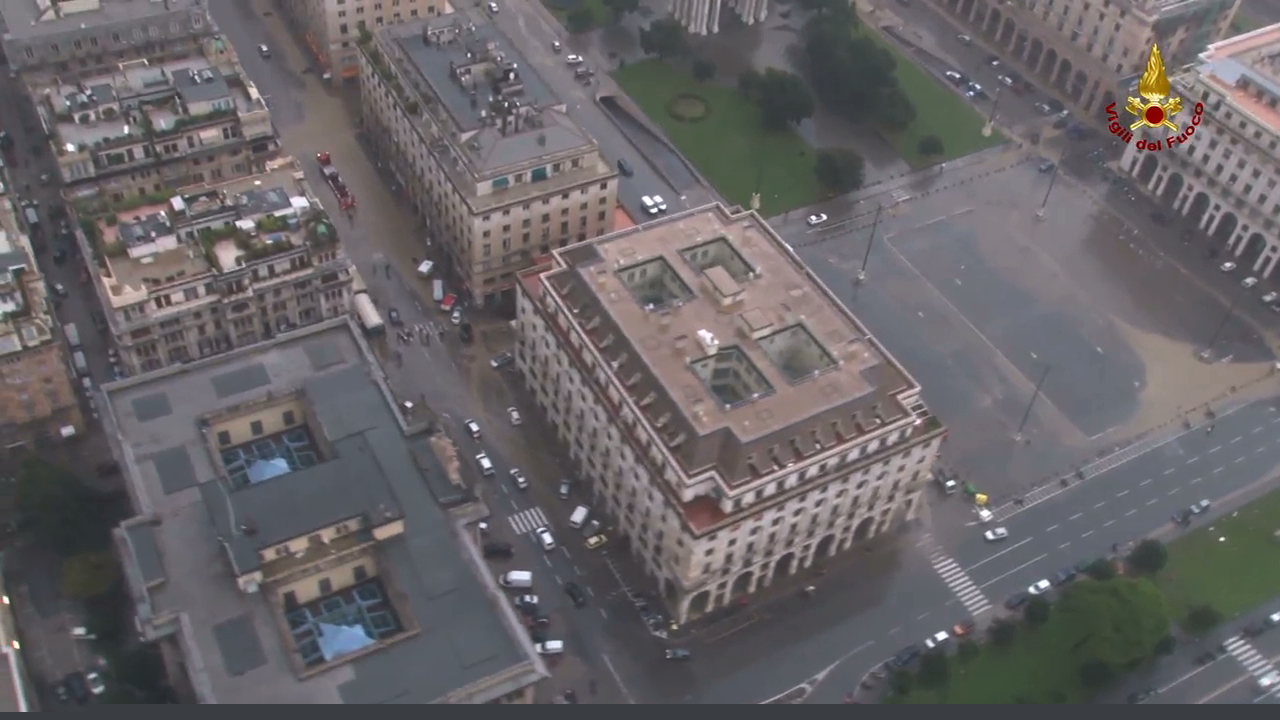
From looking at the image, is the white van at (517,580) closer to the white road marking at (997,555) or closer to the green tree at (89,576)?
the green tree at (89,576)

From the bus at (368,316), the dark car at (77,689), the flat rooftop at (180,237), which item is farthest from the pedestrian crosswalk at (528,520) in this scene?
the dark car at (77,689)

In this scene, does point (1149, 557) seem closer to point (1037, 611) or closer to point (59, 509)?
point (1037, 611)

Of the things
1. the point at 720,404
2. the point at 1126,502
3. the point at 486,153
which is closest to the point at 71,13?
the point at 486,153

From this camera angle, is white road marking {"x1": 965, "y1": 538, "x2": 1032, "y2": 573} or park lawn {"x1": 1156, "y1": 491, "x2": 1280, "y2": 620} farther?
white road marking {"x1": 965, "y1": 538, "x2": 1032, "y2": 573}

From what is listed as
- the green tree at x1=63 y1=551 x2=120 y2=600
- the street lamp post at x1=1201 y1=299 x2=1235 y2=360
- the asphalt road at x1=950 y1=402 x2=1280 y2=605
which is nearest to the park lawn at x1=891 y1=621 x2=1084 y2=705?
the asphalt road at x1=950 y1=402 x2=1280 y2=605

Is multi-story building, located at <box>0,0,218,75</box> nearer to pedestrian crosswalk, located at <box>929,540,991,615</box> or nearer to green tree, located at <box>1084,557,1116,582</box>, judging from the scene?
pedestrian crosswalk, located at <box>929,540,991,615</box>
